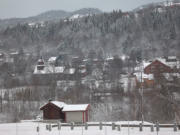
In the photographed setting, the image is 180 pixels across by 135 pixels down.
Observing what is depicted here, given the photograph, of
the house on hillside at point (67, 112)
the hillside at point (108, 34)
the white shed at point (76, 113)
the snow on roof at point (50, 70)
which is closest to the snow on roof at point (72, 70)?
the snow on roof at point (50, 70)

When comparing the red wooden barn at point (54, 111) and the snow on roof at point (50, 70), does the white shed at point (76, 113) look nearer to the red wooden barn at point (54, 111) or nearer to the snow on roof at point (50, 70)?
the red wooden barn at point (54, 111)

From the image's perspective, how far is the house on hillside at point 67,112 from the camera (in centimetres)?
3584

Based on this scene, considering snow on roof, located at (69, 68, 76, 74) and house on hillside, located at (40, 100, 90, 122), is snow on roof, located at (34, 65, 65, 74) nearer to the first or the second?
snow on roof, located at (69, 68, 76, 74)

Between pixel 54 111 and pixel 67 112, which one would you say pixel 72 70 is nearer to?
pixel 54 111

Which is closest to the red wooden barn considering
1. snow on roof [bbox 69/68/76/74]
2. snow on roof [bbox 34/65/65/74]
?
snow on roof [bbox 69/68/76/74]

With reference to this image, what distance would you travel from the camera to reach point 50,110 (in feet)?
127

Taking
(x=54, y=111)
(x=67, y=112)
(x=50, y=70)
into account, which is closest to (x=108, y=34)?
(x=50, y=70)

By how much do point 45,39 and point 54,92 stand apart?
93.4 meters

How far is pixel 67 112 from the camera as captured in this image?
119 feet

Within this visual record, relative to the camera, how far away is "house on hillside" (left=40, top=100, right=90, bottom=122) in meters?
35.8

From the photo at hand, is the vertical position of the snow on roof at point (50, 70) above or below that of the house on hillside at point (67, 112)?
above

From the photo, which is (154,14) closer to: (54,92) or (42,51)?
(42,51)

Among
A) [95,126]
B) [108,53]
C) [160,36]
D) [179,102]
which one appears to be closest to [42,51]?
[108,53]

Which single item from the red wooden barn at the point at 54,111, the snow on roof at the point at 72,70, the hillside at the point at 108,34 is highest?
the hillside at the point at 108,34
